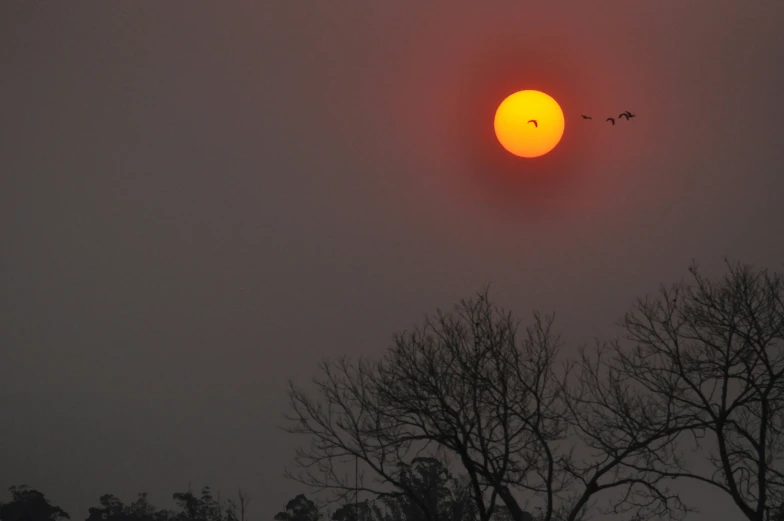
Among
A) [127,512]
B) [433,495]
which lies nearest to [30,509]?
[127,512]

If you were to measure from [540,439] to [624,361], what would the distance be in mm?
2829

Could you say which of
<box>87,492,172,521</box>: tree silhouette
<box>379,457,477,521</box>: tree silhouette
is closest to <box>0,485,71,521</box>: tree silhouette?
<box>87,492,172,521</box>: tree silhouette

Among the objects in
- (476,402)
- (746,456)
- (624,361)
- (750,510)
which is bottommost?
(750,510)

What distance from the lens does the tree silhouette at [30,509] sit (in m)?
32.2

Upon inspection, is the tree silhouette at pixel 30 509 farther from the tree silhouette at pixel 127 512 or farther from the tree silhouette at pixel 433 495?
the tree silhouette at pixel 433 495

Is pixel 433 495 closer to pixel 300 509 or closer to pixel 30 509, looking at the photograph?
pixel 300 509

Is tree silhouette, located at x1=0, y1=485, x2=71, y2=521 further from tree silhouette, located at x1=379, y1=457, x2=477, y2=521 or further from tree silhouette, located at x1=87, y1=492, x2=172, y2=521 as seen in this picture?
tree silhouette, located at x1=379, y1=457, x2=477, y2=521

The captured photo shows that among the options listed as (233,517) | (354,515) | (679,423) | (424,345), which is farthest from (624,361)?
(233,517)

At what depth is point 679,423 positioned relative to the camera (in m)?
17.2

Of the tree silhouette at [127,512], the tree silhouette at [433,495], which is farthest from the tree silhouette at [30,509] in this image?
the tree silhouette at [433,495]

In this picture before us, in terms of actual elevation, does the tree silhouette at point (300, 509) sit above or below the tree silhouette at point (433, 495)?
above

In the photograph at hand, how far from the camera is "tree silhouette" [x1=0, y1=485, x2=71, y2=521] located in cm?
3225

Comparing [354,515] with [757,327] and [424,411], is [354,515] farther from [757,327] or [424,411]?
[757,327]

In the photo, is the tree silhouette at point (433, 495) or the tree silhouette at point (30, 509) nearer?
the tree silhouette at point (433, 495)
